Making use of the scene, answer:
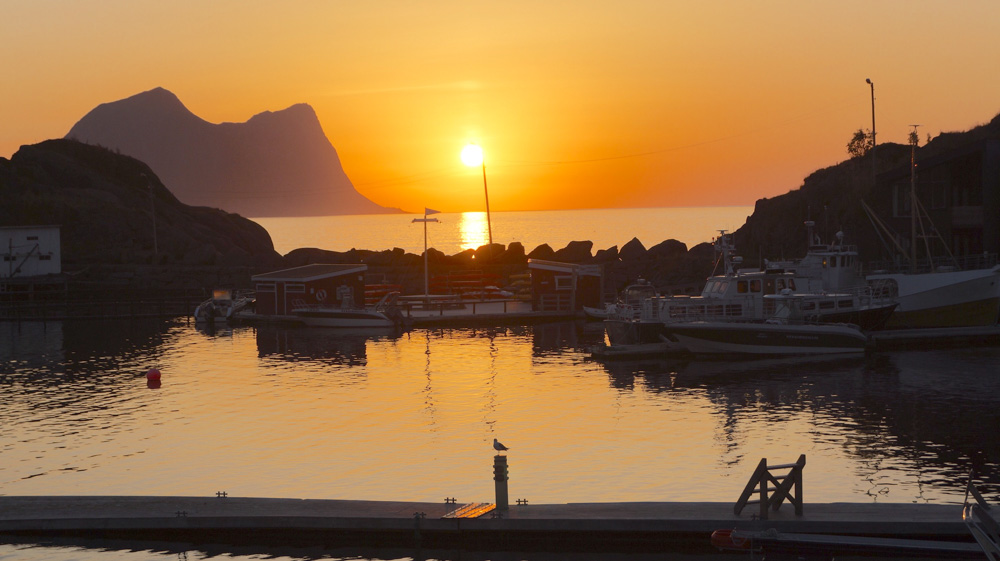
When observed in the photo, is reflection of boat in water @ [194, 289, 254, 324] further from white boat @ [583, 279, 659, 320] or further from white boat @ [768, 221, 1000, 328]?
white boat @ [768, 221, 1000, 328]

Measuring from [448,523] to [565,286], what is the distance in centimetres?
5134

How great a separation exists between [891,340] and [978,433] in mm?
21377

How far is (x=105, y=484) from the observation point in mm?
24406

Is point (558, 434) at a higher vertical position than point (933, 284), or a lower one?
lower

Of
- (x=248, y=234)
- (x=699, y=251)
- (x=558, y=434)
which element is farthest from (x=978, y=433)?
(x=248, y=234)

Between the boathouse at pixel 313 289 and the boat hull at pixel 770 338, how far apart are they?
88.3 feet

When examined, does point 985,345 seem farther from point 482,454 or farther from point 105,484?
point 105,484

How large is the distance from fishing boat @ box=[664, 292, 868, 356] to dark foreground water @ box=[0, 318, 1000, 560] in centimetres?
118

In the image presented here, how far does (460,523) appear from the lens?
18.0 meters

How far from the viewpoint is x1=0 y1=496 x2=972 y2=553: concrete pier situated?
17.2 meters

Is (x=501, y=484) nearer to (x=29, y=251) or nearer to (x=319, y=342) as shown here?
(x=319, y=342)

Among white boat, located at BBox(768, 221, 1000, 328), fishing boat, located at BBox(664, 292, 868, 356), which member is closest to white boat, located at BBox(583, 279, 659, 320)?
fishing boat, located at BBox(664, 292, 868, 356)

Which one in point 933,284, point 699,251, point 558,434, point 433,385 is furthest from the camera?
point 699,251

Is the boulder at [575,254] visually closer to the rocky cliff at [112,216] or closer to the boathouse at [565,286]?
the boathouse at [565,286]
